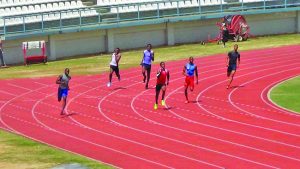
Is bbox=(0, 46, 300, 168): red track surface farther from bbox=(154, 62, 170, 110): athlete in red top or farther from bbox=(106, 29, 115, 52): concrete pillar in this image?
bbox=(106, 29, 115, 52): concrete pillar

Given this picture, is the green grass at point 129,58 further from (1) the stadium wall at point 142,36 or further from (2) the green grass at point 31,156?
(2) the green grass at point 31,156

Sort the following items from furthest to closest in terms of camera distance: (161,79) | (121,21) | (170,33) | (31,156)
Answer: (170,33), (121,21), (161,79), (31,156)

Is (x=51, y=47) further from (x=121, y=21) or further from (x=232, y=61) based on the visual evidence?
(x=232, y=61)

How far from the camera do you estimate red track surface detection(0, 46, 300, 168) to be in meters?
19.6

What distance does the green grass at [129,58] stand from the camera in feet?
120

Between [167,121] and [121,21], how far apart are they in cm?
1994

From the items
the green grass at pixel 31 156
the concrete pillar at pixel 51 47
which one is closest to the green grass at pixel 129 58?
the concrete pillar at pixel 51 47

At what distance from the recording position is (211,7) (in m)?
47.6

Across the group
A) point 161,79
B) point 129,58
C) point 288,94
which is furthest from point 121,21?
point 161,79

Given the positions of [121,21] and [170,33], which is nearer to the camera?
[121,21]

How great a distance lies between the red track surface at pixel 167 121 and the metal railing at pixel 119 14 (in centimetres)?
676

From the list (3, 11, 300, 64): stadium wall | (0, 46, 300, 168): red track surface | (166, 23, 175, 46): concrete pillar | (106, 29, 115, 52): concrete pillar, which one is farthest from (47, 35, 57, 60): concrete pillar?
(166, 23, 175, 46): concrete pillar

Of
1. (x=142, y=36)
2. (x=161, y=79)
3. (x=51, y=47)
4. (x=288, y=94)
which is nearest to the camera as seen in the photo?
(x=161, y=79)

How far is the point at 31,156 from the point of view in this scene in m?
19.8
